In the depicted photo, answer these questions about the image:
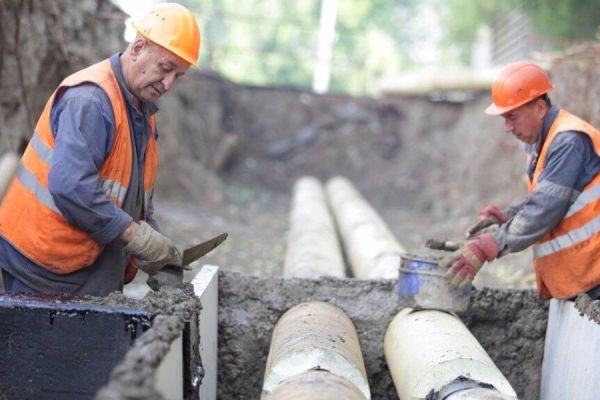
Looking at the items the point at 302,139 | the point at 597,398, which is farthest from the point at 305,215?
the point at 302,139

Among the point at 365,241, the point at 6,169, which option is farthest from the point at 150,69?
the point at 365,241

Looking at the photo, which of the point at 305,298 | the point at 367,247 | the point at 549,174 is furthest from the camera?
the point at 367,247

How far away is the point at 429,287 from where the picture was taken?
4164mm

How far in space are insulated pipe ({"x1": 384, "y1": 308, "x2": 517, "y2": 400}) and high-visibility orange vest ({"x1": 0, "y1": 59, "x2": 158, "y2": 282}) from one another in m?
1.69

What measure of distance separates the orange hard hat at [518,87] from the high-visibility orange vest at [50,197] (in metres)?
2.08

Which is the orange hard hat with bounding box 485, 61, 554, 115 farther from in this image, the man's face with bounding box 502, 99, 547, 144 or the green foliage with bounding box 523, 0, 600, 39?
the green foliage with bounding box 523, 0, 600, 39

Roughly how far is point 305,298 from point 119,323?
179 cm

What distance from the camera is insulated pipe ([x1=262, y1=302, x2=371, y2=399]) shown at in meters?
3.32

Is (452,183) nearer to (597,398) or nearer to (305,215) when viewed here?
(305,215)

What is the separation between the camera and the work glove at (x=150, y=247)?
3.33 meters

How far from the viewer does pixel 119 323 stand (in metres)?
3.03

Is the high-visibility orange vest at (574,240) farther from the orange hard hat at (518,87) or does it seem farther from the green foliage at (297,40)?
the green foliage at (297,40)

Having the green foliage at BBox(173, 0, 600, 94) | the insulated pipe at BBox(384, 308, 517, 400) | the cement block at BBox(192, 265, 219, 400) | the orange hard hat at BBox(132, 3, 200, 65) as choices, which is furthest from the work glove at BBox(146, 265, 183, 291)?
the green foliage at BBox(173, 0, 600, 94)

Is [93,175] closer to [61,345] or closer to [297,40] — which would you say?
[61,345]
